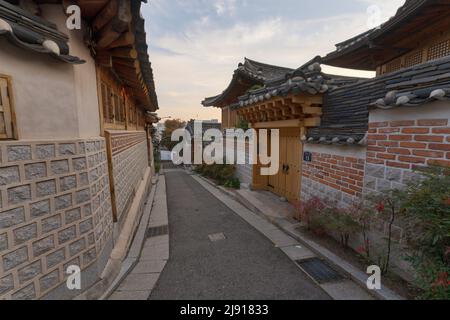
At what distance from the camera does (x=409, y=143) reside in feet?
9.30

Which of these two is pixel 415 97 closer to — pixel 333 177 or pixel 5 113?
pixel 333 177

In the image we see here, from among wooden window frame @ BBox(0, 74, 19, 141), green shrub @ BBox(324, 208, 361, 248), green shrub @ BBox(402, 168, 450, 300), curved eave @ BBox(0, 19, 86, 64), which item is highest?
curved eave @ BBox(0, 19, 86, 64)

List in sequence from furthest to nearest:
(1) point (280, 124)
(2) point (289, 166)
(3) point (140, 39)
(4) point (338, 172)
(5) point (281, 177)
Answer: (5) point (281, 177)
(2) point (289, 166)
(1) point (280, 124)
(4) point (338, 172)
(3) point (140, 39)

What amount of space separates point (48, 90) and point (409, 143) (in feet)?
14.1

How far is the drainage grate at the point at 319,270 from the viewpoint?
337 centimetres

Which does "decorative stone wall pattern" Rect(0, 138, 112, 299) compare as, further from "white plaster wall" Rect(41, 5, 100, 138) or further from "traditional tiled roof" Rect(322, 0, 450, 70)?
"traditional tiled roof" Rect(322, 0, 450, 70)

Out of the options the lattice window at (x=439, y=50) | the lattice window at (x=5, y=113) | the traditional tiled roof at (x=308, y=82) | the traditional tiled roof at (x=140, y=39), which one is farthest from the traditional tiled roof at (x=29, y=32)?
the lattice window at (x=439, y=50)

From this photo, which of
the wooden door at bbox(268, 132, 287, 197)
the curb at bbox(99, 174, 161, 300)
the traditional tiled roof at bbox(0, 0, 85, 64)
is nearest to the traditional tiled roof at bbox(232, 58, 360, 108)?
the wooden door at bbox(268, 132, 287, 197)

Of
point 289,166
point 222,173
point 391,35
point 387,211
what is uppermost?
point 391,35

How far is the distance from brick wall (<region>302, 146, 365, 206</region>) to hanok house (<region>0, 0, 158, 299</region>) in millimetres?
3927

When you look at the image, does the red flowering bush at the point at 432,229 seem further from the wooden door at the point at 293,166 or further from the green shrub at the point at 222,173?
the green shrub at the point at 222,173

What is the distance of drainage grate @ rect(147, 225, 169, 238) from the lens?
5383 mm

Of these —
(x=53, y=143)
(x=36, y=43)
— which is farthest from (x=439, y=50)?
(x=53, y=143)

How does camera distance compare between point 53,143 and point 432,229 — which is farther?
point 53,143
